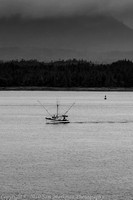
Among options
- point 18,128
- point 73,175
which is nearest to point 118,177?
point 73,175

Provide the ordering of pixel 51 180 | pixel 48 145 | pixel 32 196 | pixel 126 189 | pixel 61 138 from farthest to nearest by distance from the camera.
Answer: pixel 61 138, pixel 48 145, pixel 51 180, pixel 126 189, pixel 32 196

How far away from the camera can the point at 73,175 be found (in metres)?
37.4

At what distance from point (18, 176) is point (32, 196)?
18.5 feet

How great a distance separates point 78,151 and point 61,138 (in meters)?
12.9

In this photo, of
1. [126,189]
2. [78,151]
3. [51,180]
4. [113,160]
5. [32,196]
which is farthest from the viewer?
[78,151]

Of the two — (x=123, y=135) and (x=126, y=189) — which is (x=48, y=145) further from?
(x=126, y=189)

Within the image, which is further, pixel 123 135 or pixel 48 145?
pixel 123 135

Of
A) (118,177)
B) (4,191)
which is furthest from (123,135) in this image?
(4,191)

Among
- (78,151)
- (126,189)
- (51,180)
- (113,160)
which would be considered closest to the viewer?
(126,189)

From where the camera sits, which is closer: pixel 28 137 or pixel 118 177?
pixel 118 177

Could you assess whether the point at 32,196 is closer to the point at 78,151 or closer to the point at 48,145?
the point at 78,151

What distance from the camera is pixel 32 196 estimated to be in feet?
103

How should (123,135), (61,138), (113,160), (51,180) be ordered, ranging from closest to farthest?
(51,180) → (113,160) → (61,138) → (123,135)

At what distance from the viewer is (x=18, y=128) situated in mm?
75500
